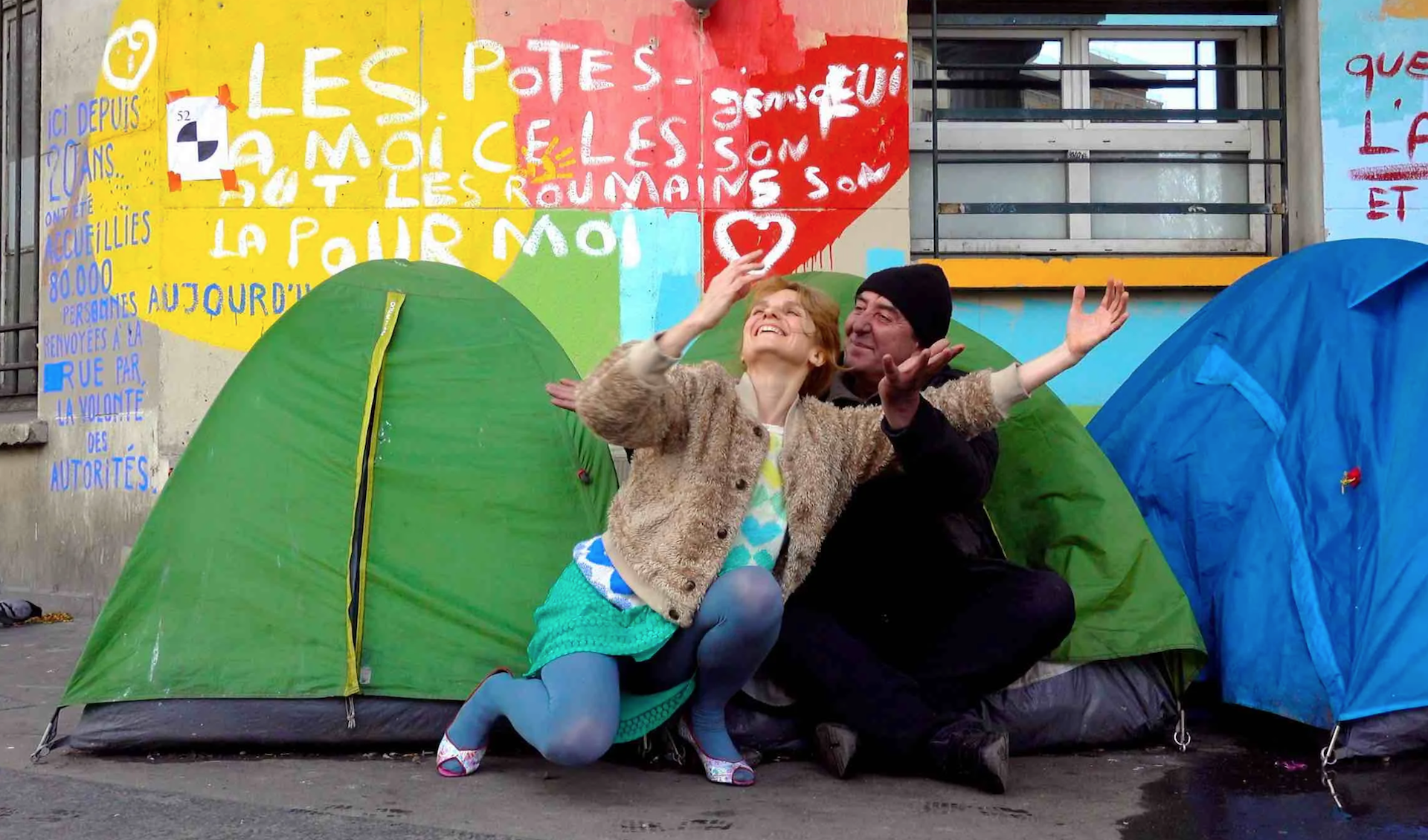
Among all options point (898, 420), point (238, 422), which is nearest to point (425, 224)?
point (238, 422)

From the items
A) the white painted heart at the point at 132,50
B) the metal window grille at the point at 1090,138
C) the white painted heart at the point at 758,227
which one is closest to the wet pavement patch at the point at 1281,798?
the white painted heart at the point at 758,227

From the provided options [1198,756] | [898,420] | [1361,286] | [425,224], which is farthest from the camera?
[425,224]

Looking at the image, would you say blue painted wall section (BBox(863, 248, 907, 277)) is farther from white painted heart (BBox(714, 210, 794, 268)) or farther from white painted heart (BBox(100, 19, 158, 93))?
white painted heart (BBox(100, 19, 158, 93))

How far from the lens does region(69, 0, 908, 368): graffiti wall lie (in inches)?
221

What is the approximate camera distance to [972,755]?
2.82m

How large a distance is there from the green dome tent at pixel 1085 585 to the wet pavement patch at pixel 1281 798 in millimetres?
214

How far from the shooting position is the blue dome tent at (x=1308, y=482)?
3.06 meters

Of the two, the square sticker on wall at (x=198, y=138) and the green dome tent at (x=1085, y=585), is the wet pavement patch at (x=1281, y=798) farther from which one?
the square sticker on wall at (x=198, y=138)

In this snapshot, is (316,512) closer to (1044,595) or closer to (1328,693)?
(1044,595)

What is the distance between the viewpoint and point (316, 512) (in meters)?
3.30

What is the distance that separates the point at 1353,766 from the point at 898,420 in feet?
4.21

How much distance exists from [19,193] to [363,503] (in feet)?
14.1

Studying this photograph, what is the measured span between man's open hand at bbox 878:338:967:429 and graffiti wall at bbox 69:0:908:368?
2.93 m

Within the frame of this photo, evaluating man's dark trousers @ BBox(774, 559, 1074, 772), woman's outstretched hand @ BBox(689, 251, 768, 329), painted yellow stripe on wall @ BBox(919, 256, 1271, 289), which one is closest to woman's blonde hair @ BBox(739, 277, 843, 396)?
woman's outstretched hand @ BBox(689, 251, 768, 329)
